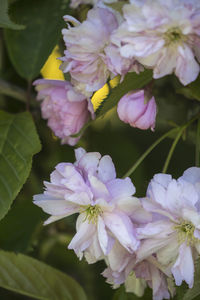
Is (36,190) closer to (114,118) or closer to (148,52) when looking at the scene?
(114,118)

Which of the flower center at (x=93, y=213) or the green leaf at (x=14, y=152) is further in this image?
the green leaf at (x=14, y=152)

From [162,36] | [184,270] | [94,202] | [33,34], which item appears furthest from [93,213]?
[33,34]

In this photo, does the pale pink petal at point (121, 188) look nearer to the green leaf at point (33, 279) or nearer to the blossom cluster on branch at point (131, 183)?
the blossom cluster on branch at point (131, 183)

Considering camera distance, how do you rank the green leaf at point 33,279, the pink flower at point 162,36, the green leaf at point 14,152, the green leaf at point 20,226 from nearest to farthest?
the pink flower at point 162,36 < the green leaf at point 14,152 < the green leaf at point 33,279 < the green leaf at point 20,226

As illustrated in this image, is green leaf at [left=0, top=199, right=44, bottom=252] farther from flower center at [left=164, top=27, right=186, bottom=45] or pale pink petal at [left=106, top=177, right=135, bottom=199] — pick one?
flower center at [left=164, top=27, right=186, bottom=45]

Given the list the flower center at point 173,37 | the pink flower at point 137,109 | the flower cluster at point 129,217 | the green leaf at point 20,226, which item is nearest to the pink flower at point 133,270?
the flower cluster at point 129,217

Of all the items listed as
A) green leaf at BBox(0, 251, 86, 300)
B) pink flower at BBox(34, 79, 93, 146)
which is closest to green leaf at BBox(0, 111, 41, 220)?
pink flower at BBox(34, 79, 93, 146)

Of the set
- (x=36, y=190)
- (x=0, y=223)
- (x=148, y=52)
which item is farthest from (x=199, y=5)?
(x=36, y=190)

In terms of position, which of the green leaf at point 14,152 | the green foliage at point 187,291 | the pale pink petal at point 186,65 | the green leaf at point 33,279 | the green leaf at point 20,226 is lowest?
the green leaf at point 20,226
